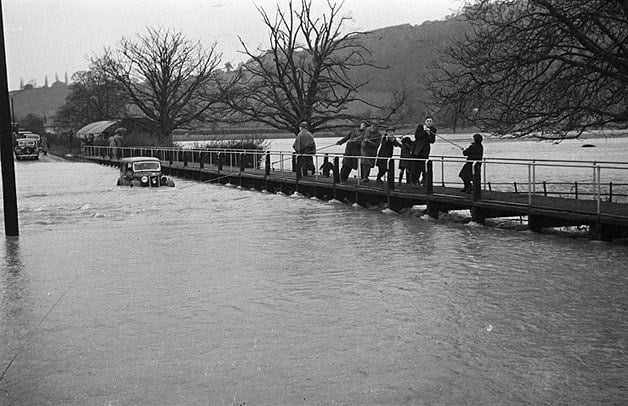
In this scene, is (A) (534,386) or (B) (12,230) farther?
(B) (12,230)

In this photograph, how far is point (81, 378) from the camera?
7535 millimetres

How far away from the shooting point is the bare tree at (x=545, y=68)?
2355 centimetres

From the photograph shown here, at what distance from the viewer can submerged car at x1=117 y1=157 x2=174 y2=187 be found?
35.1 metres

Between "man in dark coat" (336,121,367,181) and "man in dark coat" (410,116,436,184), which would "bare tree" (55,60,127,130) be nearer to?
"man in dark coat" (336,121,367,181)

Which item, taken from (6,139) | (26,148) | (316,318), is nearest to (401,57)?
(26,148)

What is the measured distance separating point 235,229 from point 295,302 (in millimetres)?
9400

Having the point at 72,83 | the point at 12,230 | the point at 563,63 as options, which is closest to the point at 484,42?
the point at 563,63

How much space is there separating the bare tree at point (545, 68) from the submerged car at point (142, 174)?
13.0m

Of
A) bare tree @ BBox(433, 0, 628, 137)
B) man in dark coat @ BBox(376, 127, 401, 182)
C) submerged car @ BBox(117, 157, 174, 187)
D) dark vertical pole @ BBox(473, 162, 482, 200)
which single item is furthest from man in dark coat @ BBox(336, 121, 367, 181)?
submerged car @ BBox(117, 157, 174, 187)

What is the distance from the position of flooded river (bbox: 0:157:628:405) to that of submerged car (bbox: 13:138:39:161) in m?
54.9

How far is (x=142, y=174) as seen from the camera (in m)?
35.1

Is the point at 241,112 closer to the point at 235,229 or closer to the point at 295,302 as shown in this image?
the point at 235,229

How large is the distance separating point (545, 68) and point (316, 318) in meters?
16.7

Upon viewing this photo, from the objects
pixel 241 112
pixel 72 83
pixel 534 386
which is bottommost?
pixel 534 386
